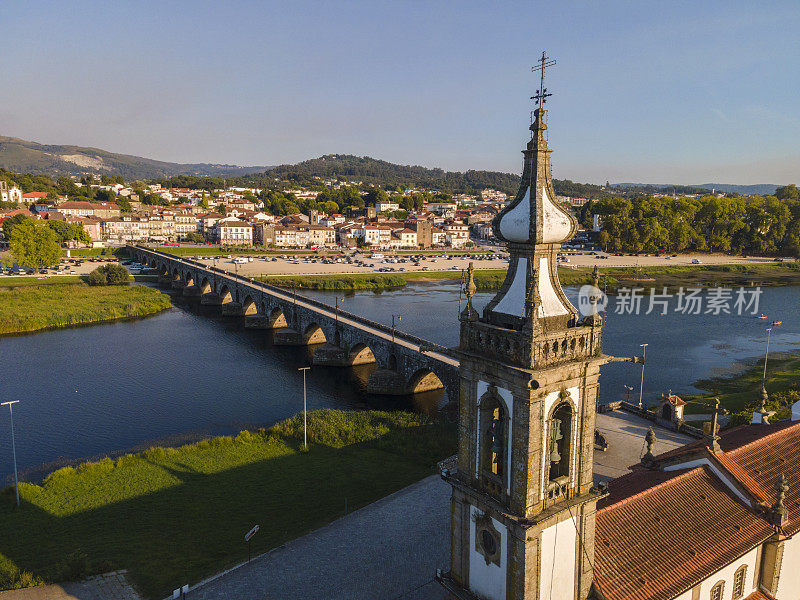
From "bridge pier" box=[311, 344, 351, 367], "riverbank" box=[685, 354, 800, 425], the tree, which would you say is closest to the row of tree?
"riverbank" box=[685, 354, 800, 425]

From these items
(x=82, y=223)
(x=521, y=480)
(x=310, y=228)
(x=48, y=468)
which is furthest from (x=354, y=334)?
(x=82, y=223)

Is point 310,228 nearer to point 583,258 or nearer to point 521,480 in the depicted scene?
point 583,258

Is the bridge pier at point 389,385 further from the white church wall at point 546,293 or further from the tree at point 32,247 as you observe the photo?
the tree at point 32,247

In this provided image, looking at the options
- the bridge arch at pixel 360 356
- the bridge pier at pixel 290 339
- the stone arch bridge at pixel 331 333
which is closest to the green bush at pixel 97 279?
the stone arch bridge at pixel 331 333

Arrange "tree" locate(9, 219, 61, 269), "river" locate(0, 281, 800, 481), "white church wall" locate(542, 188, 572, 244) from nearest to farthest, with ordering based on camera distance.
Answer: "white church wall" locate(542, 188, 572, 244), "river" locate(0, 281, 800, 481), "tree" locate(9, 219, 61, 269)

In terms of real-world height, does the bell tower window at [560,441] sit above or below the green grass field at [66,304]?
above

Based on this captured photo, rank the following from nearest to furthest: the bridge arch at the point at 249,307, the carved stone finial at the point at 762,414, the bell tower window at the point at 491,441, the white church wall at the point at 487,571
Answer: the white church wall at the point at 487,571
the bell tower window at the point at 491,441
the carved stone finial at the point at 762,414
the bridge arch at the point at 249,307

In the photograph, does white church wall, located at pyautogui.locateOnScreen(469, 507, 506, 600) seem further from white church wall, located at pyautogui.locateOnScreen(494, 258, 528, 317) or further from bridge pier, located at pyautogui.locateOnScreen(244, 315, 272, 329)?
bridge pier, located at pyautogui.locateOnScreen(244, 315, 272, 329)
